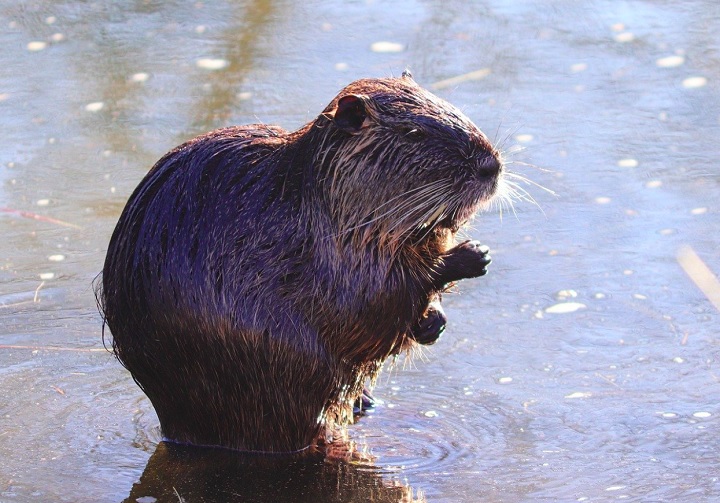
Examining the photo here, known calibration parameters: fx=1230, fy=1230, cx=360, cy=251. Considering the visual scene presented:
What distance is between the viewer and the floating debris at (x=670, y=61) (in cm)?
726

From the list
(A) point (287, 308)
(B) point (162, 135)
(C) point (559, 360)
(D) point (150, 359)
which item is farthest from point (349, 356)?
(B) point (162, 135)

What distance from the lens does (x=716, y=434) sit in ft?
12.6

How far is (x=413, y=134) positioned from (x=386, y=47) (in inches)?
166

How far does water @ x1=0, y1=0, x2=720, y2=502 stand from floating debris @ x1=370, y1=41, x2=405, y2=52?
22 mm

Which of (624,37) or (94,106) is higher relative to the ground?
(624,37)

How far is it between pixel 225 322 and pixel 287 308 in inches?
7.5

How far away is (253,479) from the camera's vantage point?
12.3 feet

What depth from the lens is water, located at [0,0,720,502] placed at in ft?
12.3

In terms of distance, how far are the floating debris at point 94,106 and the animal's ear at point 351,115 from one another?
144 inches

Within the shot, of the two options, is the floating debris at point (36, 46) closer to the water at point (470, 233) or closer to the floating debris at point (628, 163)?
the water at point (470, 233)

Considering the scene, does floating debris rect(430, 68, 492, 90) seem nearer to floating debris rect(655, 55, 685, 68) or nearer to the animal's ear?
floating debris rect(655, 55, 685, 68)

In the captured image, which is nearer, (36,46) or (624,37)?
(624,37)

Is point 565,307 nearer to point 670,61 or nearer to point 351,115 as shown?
point 351,115

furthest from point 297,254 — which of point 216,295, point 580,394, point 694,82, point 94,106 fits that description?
point 694,82
